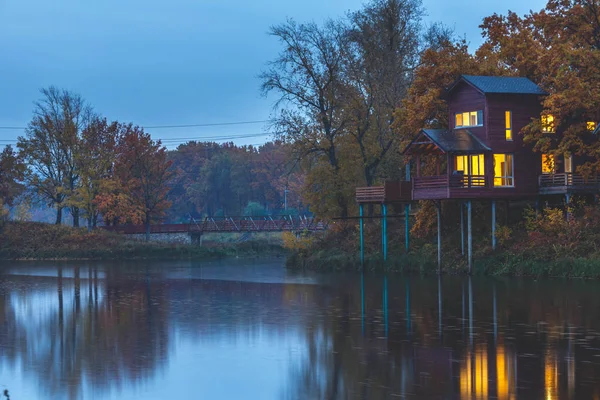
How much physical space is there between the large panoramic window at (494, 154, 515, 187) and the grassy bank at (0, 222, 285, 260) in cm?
3634

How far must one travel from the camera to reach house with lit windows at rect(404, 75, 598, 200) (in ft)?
164

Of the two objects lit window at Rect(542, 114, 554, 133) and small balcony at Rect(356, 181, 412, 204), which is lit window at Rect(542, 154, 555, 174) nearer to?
lit window at Rect(542, 114, 554, 133)

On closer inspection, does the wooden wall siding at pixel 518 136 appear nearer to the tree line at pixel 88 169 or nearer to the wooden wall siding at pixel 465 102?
the wooden wall siding at pixel 465 102

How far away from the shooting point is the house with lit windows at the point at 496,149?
49.8 metres

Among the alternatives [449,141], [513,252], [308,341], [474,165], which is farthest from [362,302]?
[474,165]

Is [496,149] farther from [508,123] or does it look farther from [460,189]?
→ [460,189]

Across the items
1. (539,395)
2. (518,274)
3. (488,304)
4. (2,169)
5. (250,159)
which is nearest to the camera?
(539,395)

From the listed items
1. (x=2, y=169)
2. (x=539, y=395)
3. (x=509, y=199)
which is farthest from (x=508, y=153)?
(x=2, y=169)

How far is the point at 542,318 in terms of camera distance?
30.5 meters

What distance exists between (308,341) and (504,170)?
27.9 m

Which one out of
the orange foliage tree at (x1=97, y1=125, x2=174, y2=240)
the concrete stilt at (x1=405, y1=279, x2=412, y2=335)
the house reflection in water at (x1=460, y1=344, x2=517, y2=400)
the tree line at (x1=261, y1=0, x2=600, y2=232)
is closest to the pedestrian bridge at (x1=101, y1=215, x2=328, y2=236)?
the orange foliage tree at (x1=97, y1=125, x2=174, y2=240)

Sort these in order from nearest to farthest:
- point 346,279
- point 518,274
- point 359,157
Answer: point 518,274 < point 346,279 < point 359,157

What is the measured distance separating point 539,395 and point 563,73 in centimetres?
3397

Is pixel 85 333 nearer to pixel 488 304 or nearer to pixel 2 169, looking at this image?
pixel 488 304
